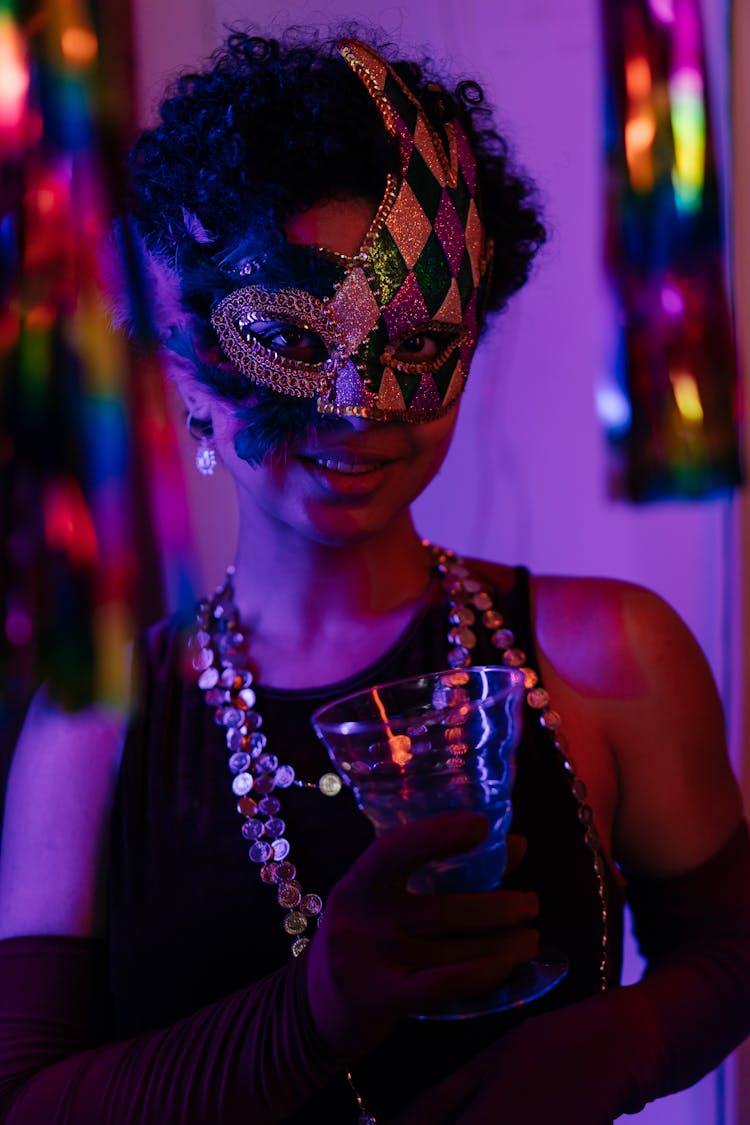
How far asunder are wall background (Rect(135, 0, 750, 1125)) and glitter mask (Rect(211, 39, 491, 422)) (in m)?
0.46

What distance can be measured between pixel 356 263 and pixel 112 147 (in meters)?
0.60

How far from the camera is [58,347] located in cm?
150

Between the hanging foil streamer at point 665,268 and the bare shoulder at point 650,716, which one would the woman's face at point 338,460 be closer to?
the bare shoulder at point 650,716

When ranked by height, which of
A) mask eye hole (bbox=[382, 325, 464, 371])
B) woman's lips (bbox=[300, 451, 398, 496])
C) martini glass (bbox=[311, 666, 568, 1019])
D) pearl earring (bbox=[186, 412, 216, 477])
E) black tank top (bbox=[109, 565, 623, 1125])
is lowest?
black tank top (bbox=[109, 565, 623, 1125])

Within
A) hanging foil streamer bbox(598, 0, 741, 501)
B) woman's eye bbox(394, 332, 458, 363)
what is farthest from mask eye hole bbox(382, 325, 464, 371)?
hanging foil streamer bbox(598, 0, 741, 501)

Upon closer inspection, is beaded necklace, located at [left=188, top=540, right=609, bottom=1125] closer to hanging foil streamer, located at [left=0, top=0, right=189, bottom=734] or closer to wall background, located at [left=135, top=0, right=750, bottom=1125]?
hanging foil streamer, located at [left=0, top=0, right=189, bottom=734]

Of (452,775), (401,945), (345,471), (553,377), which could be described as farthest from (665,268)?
(401,945)

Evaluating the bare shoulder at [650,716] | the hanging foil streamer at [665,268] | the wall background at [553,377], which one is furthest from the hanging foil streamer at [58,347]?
the hanging foil streamer at [665,268]

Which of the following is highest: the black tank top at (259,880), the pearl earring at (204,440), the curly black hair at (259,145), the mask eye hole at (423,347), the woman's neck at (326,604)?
the curly black hair at (259,145)

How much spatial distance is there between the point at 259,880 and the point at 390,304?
569 mm

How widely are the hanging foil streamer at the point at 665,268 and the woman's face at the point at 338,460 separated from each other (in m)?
0.61

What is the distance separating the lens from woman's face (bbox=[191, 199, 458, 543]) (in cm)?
109

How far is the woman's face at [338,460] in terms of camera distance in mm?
1091

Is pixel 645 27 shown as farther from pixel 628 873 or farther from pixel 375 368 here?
pixel 628 873
